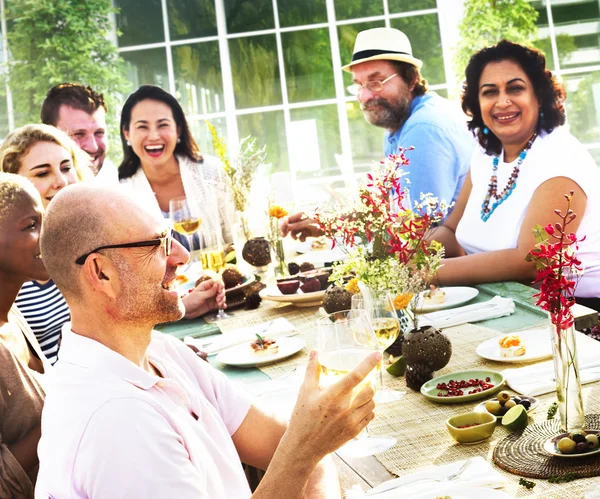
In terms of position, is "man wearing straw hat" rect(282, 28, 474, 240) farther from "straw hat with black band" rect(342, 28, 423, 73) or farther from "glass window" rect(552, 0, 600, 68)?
"glass window" rect(552, 0, 600, 68)

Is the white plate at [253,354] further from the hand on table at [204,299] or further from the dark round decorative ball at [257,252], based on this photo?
the dark round decorative ball at [257,252]

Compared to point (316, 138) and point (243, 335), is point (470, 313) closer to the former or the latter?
point (243, 335)

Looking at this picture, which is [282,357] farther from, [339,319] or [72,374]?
[72,374]

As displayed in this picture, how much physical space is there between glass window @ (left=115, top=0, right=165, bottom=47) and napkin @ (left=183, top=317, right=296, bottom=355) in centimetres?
653

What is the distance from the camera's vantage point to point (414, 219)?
6.95 feet

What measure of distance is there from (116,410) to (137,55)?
788 centimetres

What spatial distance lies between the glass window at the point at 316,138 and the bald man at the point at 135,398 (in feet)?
23.5

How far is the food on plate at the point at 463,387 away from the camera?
1870mm

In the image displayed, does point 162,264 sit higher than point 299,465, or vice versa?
point 162,264

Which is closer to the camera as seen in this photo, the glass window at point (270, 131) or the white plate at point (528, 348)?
the white plate at point (528, 348)

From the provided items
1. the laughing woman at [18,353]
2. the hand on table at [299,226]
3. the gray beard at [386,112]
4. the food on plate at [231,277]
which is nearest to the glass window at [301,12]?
the gray beard at [386,112]

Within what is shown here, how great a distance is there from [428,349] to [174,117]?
3404mm

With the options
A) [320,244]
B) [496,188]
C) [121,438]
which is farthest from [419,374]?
[320,244]

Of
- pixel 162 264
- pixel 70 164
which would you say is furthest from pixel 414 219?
pixel 70 164
